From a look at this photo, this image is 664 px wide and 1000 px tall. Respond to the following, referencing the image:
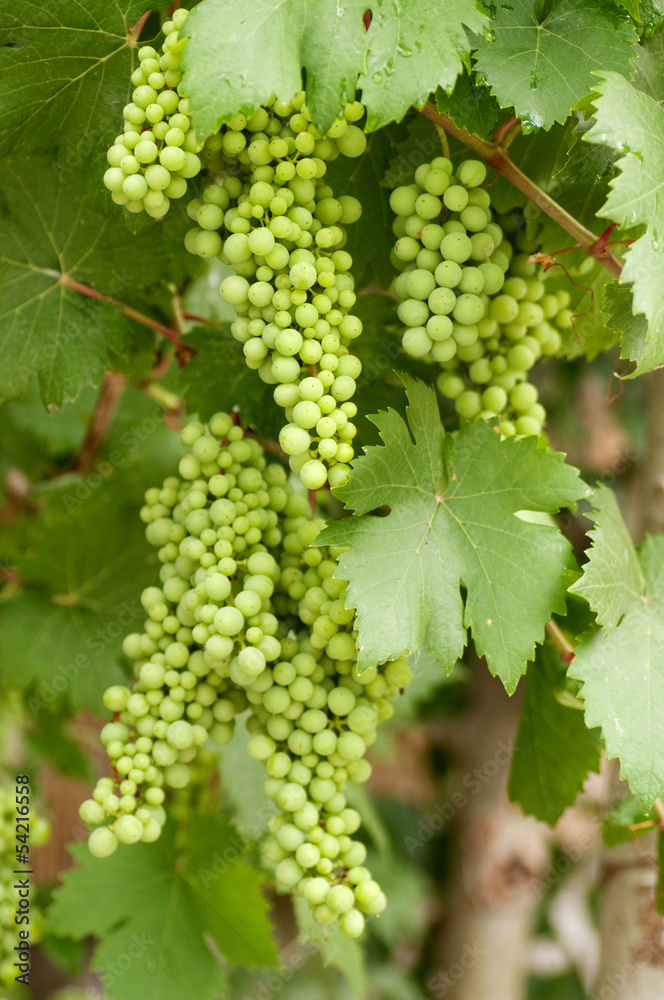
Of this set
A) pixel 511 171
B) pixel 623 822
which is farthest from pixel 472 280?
pixel 623 822

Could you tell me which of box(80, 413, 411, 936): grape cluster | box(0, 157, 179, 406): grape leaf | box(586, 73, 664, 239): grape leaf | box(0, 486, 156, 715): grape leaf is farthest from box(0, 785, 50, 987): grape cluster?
box(586, 73, 664, 239): grape leaf

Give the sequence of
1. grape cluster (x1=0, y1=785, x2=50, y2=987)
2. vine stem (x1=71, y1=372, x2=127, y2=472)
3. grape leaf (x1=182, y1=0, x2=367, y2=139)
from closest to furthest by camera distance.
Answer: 1. grape leaf (x1=182, y1=0, x2=367, y2=139)
2. grape cluster (x1=0, y1=785, x2=50, y2=987)
3. vine stem (x1=71, y1=372, x2=127, y2=472)

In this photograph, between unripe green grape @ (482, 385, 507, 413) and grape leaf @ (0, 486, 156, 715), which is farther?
grape leaf @ (0, 486, 156, 715)

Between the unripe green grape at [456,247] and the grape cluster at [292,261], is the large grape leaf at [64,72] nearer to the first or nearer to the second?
the grape cluster at [292,261]

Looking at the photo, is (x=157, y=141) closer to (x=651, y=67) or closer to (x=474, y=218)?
(x=474, y=218)

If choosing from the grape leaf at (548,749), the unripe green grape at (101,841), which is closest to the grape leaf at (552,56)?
the grape leaf at (548,749)

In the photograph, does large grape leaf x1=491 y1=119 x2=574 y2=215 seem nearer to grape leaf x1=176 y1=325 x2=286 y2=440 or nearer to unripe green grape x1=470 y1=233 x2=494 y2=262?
unripe green grape x1=470 y1=233 x2=494 y2=262

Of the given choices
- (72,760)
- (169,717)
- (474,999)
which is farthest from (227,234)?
(474,999)
